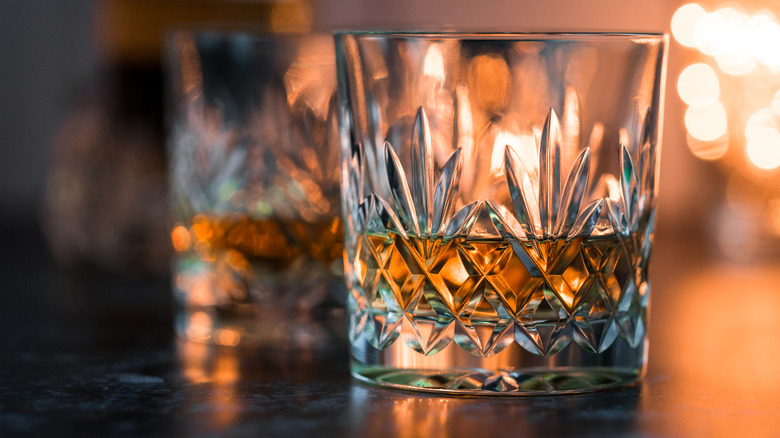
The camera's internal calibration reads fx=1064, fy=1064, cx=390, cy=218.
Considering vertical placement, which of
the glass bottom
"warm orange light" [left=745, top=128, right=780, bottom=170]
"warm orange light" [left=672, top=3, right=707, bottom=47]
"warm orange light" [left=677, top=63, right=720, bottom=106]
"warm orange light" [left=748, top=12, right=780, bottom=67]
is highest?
"warm orange light" [left=672, top=3, right=707, bottom=47]

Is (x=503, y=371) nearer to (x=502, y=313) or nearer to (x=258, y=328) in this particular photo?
(x=502, y=313)

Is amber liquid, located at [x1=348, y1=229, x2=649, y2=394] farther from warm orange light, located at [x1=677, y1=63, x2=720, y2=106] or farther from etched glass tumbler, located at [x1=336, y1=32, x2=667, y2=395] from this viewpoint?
warm orange light, located at [x1=677, y1=63, x2=720, y2=106]

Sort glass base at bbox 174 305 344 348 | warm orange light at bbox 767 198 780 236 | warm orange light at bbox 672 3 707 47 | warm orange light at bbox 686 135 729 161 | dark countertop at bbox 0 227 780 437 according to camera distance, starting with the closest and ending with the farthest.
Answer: dark countertop at bbox 0 227 780 437, glass base at bbox 174 305 344 348, warm orange light at bbox 767 198 780 236, warm orange light at bbox 686 135 729 161, warm orange light at bbox 672 3 707 47

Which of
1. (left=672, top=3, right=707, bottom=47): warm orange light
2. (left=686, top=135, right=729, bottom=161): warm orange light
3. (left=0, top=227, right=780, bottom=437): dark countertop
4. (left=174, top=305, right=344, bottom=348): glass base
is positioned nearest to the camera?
(left=0, top=227, right=780, bottom=437): dark countertop

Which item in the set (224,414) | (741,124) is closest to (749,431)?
(224,414)

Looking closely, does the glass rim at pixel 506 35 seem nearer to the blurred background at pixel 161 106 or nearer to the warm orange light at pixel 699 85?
the blurred background at pixel 161 106

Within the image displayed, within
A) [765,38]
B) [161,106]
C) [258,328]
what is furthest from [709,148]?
[258,328]

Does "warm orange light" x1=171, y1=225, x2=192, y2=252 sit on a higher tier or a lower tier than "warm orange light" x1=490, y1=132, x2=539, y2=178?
lower

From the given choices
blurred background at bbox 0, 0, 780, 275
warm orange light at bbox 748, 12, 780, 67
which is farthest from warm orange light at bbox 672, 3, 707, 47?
warm orange light at bbox 748, 12, 780, 67

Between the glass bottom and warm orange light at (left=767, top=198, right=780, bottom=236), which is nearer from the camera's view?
the glass bottom

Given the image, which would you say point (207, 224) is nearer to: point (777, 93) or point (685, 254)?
point (685, 254)
